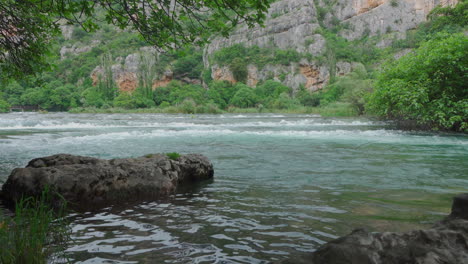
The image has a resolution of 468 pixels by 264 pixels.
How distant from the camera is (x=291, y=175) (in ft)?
25.6

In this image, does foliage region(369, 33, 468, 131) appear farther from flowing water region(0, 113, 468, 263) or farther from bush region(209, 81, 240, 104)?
bush region(209, 81, 240, 104)

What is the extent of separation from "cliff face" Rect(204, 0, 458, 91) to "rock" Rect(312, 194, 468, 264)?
10599 cm

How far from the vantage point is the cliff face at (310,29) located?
10725 centimetres

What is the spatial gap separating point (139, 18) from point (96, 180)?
2964 mm

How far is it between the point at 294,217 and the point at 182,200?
2102 millimetres

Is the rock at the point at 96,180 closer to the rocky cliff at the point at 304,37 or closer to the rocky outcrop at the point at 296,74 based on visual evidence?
the rocky outcrop at the point at 296,74

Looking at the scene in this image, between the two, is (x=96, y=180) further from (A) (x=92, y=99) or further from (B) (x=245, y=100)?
(A) (x=92, y=99)

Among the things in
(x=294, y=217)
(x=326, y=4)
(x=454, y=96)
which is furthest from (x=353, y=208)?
(x=326, y=4)

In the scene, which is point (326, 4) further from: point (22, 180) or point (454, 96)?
point (22, 180)

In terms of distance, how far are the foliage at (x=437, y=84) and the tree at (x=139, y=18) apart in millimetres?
14571

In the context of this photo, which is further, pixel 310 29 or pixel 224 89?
pixel 310 29

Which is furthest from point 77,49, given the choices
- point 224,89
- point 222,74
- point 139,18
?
point 139,18

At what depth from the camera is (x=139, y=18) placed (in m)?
5.49

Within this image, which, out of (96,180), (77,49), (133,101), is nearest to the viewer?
(96,180)
